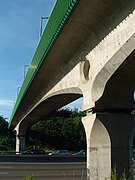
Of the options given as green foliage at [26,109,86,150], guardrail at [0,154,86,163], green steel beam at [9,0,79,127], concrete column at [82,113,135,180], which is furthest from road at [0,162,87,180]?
green foliage at [26,109,86,150]

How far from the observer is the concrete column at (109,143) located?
32.3 ft

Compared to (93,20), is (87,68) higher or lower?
lower

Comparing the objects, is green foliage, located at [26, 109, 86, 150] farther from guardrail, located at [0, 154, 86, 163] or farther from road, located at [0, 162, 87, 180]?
road, located at [0, 162, 87, 180]

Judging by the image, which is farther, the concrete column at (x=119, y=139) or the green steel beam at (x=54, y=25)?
the concrete column at (x=119, y=139)

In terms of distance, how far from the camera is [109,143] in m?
9.84

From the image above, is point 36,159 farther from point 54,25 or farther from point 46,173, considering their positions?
point 54,25

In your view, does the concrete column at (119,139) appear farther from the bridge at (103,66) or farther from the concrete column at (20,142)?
the concrete column at (20,142)

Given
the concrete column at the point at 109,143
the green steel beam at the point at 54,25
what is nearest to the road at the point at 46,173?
the concrete column at the point at 109,143

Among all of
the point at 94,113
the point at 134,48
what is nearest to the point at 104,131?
the point at 94,113

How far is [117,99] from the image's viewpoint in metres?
10.3

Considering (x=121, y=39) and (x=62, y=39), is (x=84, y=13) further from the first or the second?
(x=62, y=39)

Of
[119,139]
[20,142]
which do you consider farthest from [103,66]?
[20,142]

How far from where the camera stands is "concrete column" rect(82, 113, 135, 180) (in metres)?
9.84

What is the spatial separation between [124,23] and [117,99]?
3.03 m
